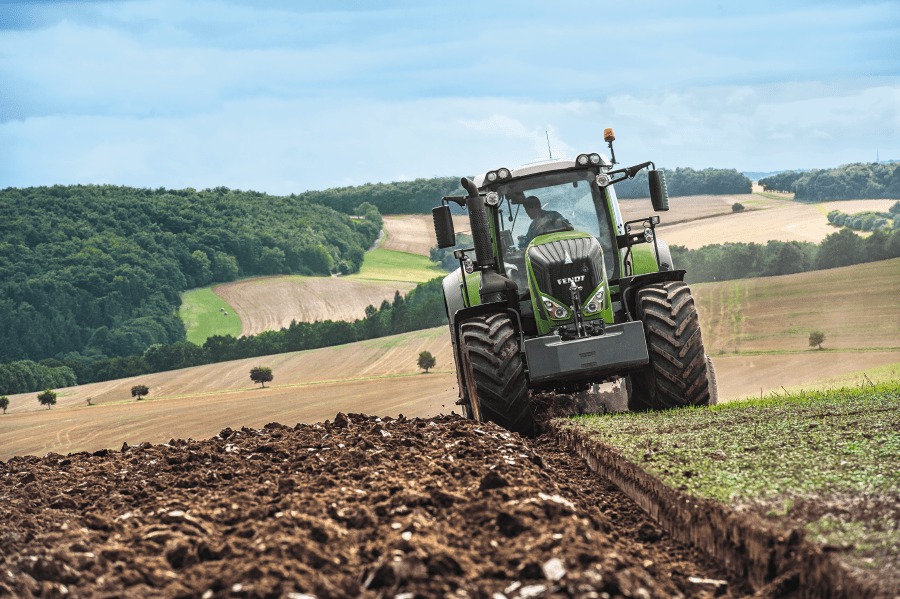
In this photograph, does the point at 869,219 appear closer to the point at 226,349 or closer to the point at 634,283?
the point at 226,349

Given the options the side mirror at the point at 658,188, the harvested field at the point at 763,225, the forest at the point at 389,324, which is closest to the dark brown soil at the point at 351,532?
the side mirror at the point at 658,188

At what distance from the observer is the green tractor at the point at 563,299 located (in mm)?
8164

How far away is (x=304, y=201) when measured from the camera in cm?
11775

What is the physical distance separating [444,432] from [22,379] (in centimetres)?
4813

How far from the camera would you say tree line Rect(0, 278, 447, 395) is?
4847 centimetres

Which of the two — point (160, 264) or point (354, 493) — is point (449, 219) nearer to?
point (354, 493)

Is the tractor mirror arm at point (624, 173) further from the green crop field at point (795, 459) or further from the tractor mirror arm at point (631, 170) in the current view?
the green crop field at point (795, 459)

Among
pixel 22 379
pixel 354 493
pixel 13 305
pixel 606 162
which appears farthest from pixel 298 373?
pixel 13 305

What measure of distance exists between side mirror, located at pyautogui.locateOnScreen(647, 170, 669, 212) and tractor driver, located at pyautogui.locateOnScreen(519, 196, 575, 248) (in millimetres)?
988

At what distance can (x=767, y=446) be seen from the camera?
559 cm

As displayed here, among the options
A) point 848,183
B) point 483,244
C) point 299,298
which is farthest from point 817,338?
point 299,298

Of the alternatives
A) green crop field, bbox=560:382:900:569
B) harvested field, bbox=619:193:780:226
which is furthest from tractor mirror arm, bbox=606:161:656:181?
harvested field, bbox=619:193:780:226

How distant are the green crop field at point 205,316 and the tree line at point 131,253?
1.25 m

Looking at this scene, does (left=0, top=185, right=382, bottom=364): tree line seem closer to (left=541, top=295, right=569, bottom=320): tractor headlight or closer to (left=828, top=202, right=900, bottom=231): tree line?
(left=828, top=202, right=900, bottom=231): tree line
